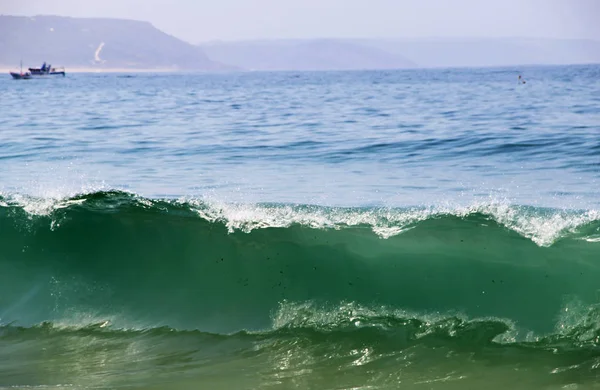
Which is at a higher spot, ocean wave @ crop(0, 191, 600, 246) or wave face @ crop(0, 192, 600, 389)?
ocean wave @ crop(0, 191, 600, 246)

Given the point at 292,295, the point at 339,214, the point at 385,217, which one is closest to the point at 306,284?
the point at 292,295

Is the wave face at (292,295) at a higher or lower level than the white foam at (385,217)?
lower

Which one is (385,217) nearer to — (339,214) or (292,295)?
(339,214)

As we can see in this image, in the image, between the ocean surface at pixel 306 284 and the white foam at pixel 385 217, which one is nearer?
the ocean surface at pixel 306 284

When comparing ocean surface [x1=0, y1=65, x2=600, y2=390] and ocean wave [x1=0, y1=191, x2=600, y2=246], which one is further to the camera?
ocean wave [x1=0, y1=191, x2=600, y2=246]

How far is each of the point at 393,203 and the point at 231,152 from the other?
6825 mm

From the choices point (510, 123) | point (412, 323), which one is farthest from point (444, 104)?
point (412, 323)

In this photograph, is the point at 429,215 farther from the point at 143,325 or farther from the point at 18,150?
the point at 18,150

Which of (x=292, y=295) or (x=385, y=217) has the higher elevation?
(x=385, y=217)

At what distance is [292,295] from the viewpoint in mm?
7754

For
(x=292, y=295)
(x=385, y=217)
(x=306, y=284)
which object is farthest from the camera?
(x=385, y=217)

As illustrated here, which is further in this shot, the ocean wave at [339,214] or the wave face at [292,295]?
the ocean wave at [339,214]

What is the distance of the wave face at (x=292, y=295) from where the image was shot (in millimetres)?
6375

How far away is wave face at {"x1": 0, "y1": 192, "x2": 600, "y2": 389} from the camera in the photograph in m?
6.38
